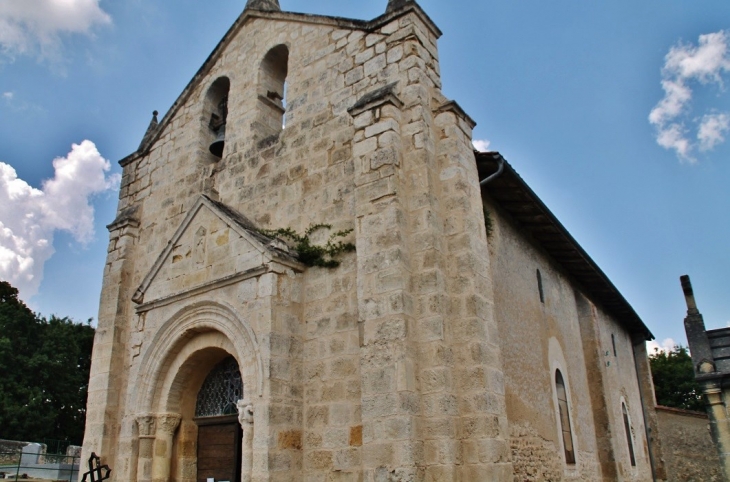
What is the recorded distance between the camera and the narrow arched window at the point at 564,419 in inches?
377

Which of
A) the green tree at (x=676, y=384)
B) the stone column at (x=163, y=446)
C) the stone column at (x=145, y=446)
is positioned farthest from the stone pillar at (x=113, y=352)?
the green tree at (x=676, y=384)

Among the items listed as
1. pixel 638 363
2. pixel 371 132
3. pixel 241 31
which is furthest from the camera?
pixel 638 363

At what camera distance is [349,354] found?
6.22 metres

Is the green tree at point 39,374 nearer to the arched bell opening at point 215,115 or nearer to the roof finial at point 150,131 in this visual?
the roof finial at point 150,131

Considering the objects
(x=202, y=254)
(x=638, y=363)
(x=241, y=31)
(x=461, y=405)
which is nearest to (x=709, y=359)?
(x=461, y=405)

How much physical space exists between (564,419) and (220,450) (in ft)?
19.2

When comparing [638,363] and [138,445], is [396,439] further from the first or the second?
[638,363]

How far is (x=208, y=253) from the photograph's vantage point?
7.37 m

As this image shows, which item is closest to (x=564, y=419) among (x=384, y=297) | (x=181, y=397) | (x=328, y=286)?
(x=328, y=286)

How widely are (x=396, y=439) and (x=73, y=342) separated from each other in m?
28.0

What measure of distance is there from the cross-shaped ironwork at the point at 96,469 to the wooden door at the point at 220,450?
134 cm

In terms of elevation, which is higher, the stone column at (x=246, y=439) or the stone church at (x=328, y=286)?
the stone church at (x=328, y=286)

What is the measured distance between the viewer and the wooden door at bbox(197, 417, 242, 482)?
6.97 m

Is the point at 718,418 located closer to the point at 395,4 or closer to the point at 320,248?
the point at 320,248
